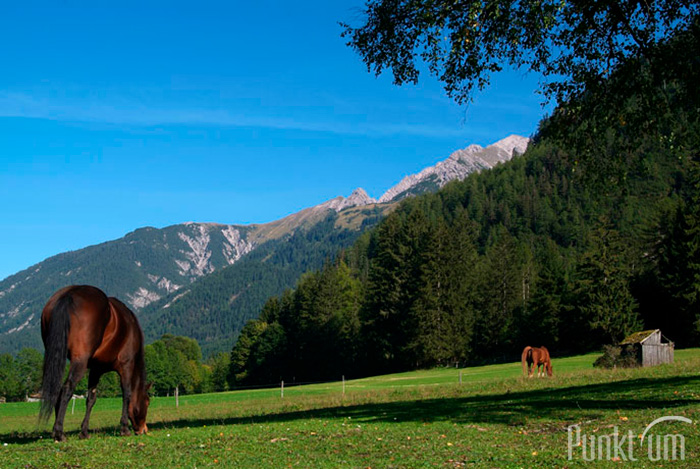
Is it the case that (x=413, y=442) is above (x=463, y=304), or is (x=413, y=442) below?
below

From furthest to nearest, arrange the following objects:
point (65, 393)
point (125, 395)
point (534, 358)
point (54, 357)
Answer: point (534, 358), point (125, 395), point (65, 393), point (54, 357)

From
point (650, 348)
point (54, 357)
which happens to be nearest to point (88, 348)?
point (54, 357)

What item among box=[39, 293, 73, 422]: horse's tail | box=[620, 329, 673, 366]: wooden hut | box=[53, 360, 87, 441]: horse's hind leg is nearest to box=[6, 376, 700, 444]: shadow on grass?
box=[53, 360, 87, 441]: horse's hind leg

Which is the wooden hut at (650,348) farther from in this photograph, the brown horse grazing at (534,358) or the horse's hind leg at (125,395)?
the horse's hind leg at (125,395)

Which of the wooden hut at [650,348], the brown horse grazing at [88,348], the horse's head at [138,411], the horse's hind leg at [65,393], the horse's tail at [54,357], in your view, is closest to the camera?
the horse's tail at [54,357]

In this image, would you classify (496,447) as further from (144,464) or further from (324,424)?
(144,464)

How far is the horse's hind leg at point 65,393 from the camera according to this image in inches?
445

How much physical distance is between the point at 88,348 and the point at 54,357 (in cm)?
87

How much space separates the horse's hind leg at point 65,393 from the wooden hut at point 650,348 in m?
34.1

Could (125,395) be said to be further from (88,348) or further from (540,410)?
(540,410)

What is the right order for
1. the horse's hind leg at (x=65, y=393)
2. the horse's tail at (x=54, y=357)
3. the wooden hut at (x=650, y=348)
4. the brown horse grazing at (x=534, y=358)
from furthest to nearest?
the wooden hut at (x=650, y=348)
the brown horse grazing at (x=534, y=358)
the horse's hind leg at (x=65, y=393)
the horse's tail at (x=54, y=357)

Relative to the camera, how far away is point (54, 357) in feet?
35.8

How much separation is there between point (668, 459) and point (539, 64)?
1201 cm

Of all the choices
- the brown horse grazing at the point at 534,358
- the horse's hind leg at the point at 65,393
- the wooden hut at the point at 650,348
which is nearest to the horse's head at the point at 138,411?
the horse's hind leg at the point at 65,393
